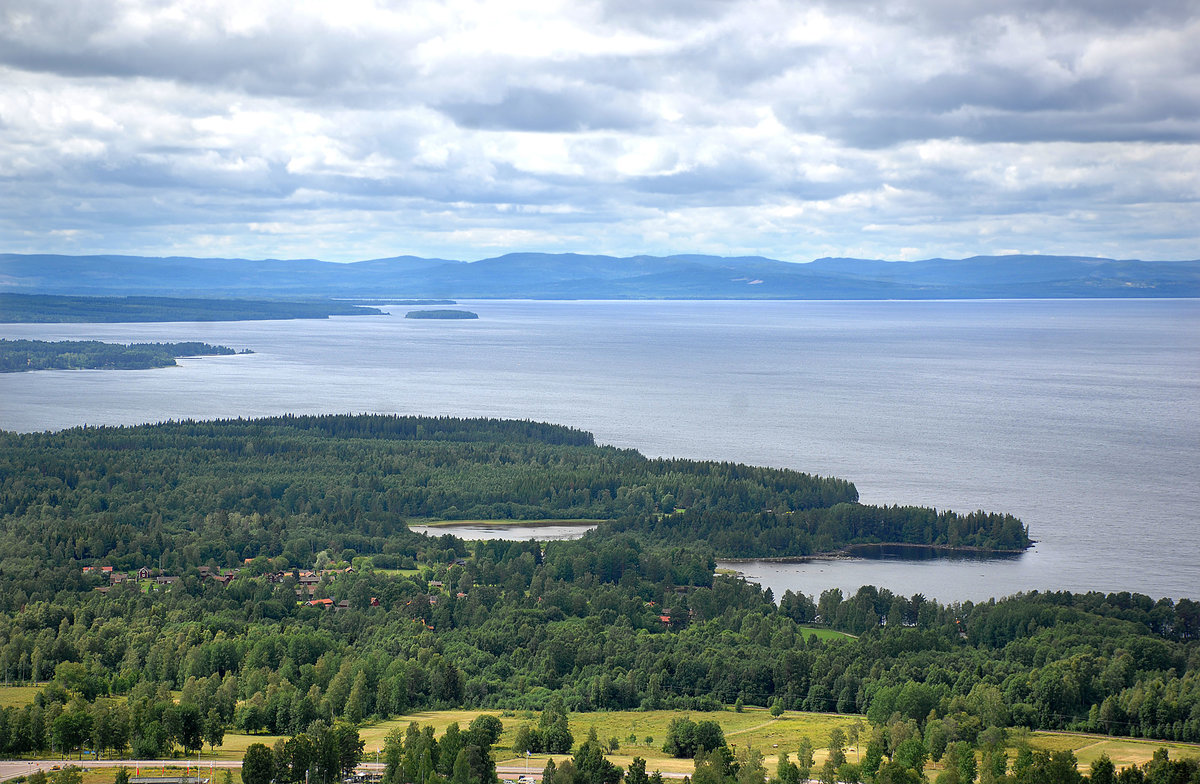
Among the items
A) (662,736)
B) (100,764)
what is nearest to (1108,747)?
(662,736)

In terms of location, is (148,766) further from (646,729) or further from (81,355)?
(81,355)

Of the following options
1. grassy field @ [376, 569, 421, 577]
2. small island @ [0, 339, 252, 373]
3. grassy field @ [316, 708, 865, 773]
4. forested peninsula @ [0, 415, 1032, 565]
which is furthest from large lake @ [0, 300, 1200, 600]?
grassy field @ [316, 708, 865, 773]

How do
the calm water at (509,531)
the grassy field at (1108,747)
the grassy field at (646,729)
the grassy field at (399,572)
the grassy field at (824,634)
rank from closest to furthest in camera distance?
the grassy field at (1108,747)
the grassy field at (646,729)
the grassy field at (824,634)
the grassy field at (399,572)
the calm water at (509,531)

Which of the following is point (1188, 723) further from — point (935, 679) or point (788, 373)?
point (788, 373)

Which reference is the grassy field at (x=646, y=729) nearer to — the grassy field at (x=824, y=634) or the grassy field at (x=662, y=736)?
the grassy field at (x=662, y=736)

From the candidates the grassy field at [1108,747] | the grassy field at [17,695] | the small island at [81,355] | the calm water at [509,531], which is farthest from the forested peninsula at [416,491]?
the small island at [81,355]

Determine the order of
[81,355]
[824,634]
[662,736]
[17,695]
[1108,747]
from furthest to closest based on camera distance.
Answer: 1. [81,355]
2. [824,634]
3. [17,695]
4. [662,736]
5. [1108,747]
